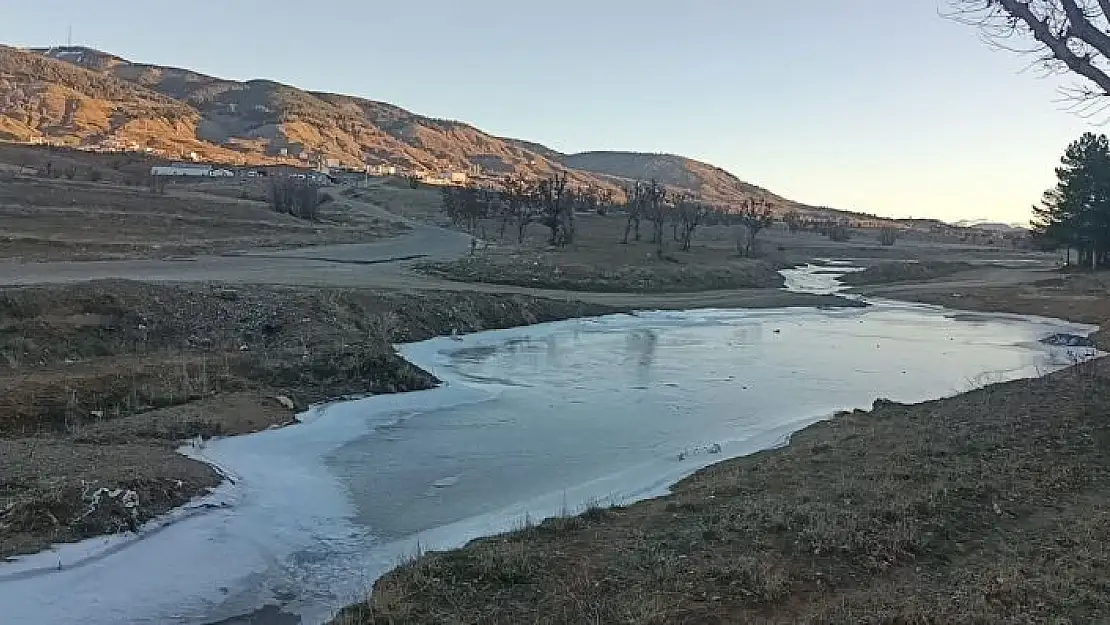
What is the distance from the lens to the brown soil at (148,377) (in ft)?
35.8

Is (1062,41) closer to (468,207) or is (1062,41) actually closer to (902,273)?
(902,273)

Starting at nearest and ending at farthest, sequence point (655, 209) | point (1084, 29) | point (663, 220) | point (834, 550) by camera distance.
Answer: point (834, 550), point (1084, 29), point (655, 209), point (663, 220)

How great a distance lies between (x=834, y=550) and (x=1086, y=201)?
6814 centimetres

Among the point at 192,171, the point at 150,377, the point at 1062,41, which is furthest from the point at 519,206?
the point at 1062,41

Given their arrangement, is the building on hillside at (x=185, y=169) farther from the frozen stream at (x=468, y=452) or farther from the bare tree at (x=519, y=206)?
the frozen stream at (x=468, y=452)

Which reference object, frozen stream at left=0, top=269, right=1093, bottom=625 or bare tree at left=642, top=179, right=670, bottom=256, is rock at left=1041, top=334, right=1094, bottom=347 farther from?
bare tree at left=642, top=179, right=670, bottom=256

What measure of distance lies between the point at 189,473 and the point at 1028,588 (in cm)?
1022

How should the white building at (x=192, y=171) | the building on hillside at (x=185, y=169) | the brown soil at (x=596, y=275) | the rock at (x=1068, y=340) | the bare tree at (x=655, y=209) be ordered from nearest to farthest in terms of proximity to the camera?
the rock at (x=1068, y=340) → the brown soil at (x=596, y=275) → the bare tree at (x=655, y=209) → the building on hillside at (x=185, y=169) → the white building at (x=192, y=171)

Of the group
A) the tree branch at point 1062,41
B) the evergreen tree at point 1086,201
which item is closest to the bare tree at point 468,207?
the evergreen tree at point 1086,201

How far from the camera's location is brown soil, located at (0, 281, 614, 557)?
10906mm

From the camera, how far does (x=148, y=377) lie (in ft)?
59.6

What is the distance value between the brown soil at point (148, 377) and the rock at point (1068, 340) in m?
23.8

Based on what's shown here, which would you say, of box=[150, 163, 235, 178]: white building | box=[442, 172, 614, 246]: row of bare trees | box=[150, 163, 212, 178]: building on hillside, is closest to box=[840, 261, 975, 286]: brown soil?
box=[442, 172, 614, 246]: row of bare trees

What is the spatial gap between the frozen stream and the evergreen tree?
37.3 m
